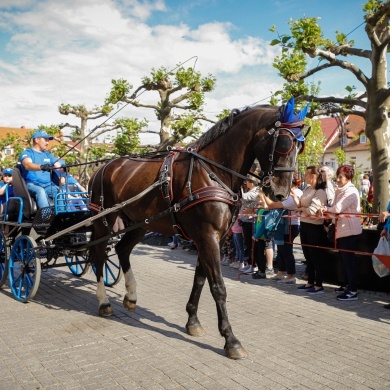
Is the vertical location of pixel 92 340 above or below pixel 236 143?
below

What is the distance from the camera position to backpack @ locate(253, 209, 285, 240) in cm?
737

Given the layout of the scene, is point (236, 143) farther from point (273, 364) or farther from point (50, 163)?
point (50, 163)

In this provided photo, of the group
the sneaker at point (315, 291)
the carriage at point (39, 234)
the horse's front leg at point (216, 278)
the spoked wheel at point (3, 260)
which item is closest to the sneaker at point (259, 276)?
the sneaker at point (315, 291)

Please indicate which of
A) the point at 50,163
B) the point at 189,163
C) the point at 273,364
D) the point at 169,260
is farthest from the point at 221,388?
the point at 169,260

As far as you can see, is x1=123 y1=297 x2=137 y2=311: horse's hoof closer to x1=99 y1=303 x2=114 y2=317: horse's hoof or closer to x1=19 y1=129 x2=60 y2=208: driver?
x1=99 y1=303 x2=114 y2=317: horse's hoof

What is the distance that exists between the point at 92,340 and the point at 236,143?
2542mm

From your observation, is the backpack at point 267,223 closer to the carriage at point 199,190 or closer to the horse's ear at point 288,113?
the carriage at point 199,190

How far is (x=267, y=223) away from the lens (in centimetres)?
743

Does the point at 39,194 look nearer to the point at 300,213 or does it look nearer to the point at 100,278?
the point at 100,278

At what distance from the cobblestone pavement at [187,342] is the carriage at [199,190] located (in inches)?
11.6

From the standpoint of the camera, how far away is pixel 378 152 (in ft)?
24.4

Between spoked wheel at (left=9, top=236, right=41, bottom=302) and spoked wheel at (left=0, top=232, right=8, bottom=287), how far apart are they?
0.28 metres

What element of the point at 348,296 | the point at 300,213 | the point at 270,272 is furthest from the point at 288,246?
the point at 348,296

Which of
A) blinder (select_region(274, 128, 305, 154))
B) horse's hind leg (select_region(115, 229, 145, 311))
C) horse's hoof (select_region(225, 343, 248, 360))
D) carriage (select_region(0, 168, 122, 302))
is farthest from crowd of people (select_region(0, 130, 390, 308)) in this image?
horse's hoof (select_region(225, 343, 248, 360))
